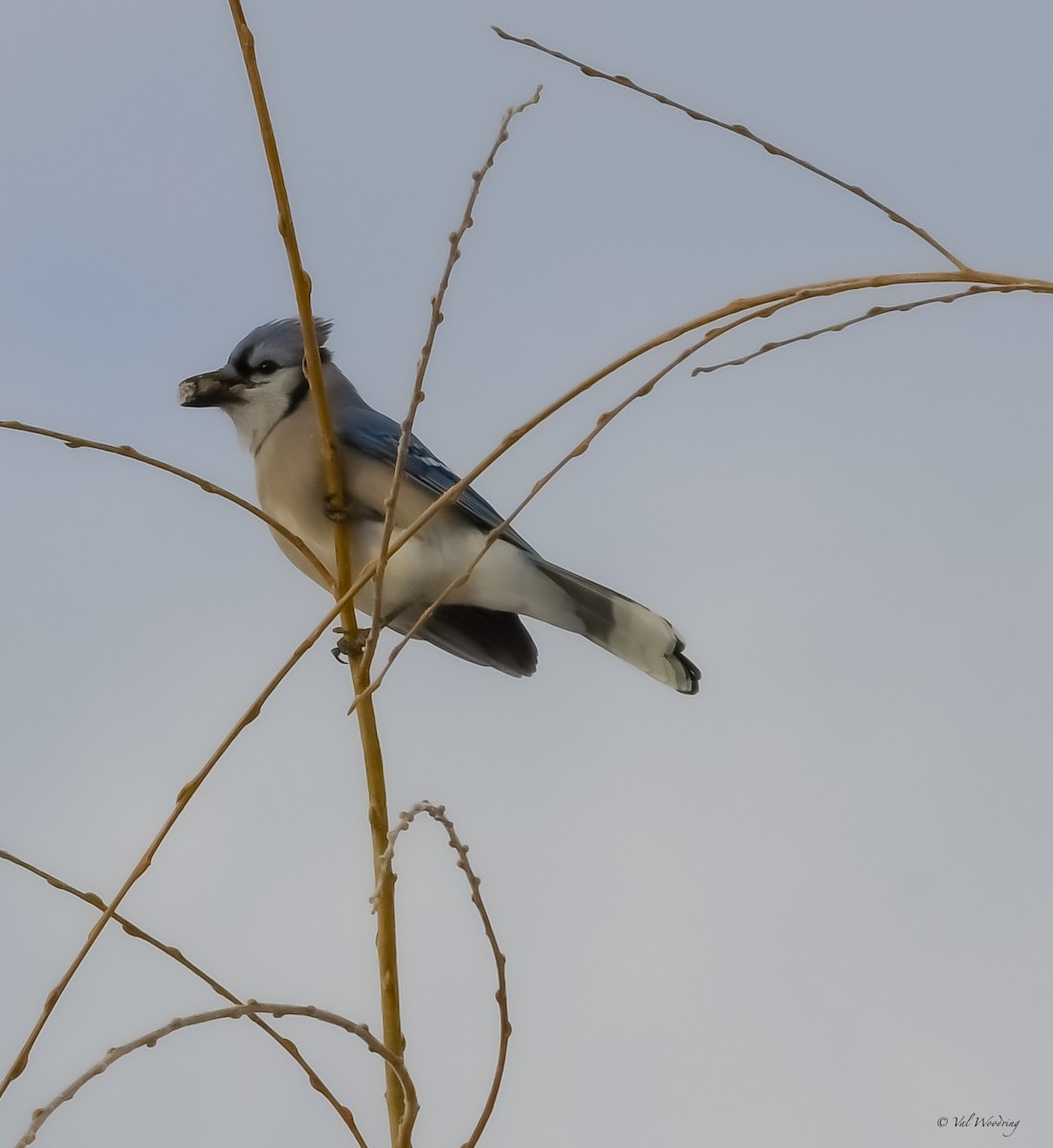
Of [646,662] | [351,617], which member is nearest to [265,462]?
[646,662]

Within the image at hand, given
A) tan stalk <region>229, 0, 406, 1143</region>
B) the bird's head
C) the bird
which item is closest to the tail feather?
the bird

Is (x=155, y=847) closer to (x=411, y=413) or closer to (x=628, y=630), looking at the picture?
(x=411, y=413)

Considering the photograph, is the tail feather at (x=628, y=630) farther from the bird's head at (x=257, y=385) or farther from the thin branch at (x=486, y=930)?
the thin branch at (x=486, y=930)

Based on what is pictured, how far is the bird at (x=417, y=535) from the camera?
326cm

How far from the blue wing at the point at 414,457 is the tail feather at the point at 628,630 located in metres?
0.17

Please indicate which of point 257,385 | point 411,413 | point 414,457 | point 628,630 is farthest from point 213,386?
point 411,413

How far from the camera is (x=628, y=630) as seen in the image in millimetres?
3408

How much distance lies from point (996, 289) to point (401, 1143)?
2.68 ft

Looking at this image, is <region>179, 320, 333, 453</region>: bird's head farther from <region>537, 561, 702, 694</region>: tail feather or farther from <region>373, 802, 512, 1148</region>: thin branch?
<region>373, 802, 512, 1148</region>: thin branch

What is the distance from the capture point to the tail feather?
3283 mm

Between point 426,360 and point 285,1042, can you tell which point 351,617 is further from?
point 285,1042

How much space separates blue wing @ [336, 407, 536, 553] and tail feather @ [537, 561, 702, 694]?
17cm

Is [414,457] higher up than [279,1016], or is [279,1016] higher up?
[414,457]

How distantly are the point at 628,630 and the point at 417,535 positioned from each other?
544 mm
